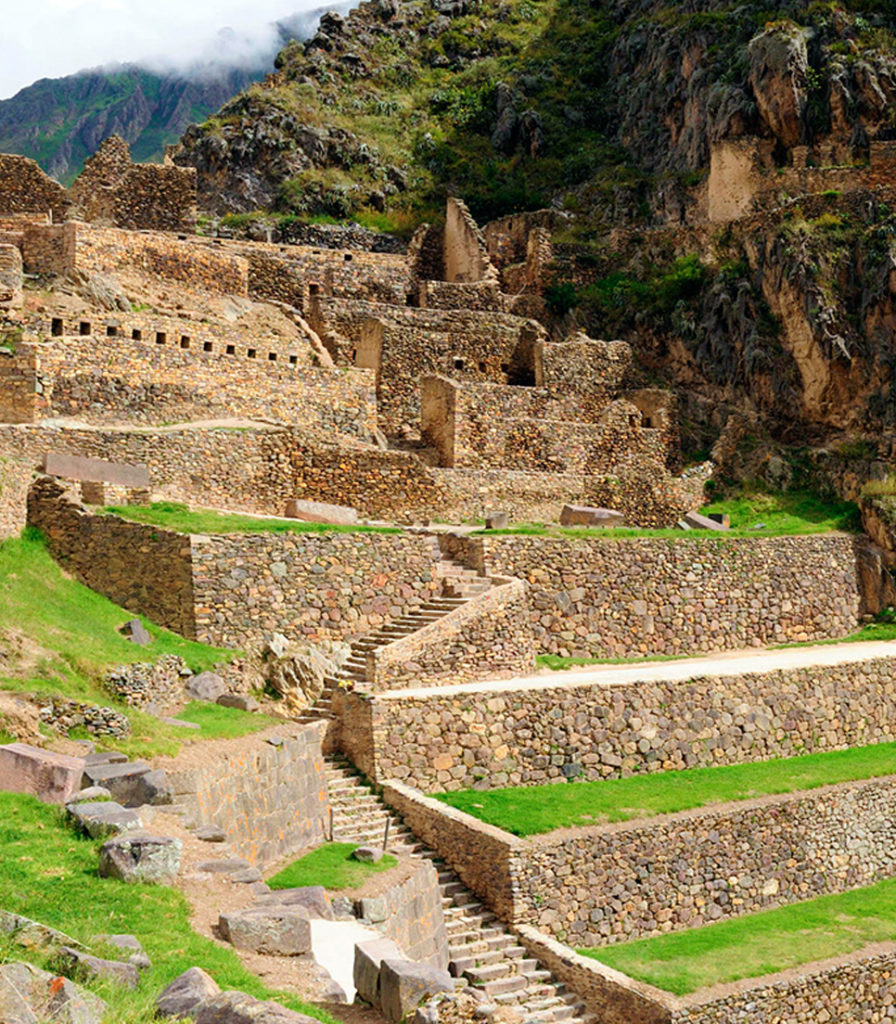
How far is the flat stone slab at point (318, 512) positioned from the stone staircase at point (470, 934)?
6.92 metres

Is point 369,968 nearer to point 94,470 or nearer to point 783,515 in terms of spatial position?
point 94,470

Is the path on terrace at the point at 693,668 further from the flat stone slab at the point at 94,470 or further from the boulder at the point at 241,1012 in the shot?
the boulder at the point at 241,1012

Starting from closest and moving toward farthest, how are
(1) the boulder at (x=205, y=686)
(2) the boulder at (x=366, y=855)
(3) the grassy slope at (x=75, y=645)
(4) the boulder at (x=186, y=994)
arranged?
(4) the boulder at (x=186, y=994), (3) the grassy slope at (x=75, y=645), (2) the boulder at (x=366, y=855), (1) the boulder at (x=205, y=686)

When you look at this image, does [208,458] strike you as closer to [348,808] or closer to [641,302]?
[348,808]

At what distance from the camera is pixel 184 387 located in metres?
27.4

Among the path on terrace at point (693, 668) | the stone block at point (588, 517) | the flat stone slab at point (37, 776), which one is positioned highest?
the stone block at point (588, 517)

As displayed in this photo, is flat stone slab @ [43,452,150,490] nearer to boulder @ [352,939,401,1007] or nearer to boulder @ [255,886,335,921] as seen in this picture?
boulder @ [255,886,335,921]

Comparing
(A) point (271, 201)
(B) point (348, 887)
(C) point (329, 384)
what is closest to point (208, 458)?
(C) point (329, 384)

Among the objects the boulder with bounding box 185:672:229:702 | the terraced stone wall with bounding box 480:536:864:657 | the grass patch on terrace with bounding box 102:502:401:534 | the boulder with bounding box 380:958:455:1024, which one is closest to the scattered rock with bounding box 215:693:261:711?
the boulder with bounding box 185:672:229:702

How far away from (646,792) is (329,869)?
638 cm

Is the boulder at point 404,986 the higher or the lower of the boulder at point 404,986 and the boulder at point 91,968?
the lower

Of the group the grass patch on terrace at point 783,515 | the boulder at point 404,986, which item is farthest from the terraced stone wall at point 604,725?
the boulder at point 404,986

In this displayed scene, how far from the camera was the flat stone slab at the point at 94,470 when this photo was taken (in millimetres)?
22219

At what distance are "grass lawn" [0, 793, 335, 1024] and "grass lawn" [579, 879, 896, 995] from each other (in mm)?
8069
